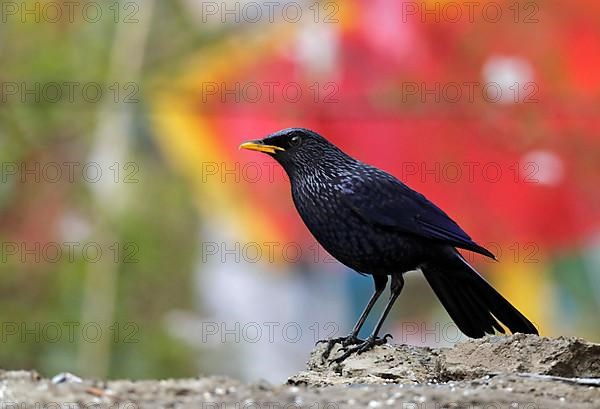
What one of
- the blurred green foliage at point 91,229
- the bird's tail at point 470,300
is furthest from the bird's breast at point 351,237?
the blurred green foliage at point 91,229

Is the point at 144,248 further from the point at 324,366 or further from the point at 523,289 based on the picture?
the point at 324,366

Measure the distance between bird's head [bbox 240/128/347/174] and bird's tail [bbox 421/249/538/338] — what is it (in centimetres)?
65

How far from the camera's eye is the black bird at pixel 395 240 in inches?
159

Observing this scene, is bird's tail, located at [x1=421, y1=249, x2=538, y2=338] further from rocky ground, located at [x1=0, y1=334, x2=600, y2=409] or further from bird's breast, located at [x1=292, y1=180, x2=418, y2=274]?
rocky ground, located at [x1=0, y1=334, x2=600, y2=409]

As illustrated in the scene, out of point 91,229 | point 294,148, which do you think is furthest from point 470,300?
point 91,229

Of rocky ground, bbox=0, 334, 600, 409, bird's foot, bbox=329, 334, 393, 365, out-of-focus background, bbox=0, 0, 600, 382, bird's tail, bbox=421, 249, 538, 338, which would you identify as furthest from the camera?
out-of-focus background, bbox=0, 0, 600, 382

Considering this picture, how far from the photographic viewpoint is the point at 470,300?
410 cm

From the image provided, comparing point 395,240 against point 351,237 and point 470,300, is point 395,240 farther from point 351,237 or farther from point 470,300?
point 470,300

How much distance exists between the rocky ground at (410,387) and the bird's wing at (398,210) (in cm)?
58

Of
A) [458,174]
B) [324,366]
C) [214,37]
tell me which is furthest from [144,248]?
[324,366]

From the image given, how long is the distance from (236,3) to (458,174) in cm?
175

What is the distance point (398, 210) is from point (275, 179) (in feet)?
7.63

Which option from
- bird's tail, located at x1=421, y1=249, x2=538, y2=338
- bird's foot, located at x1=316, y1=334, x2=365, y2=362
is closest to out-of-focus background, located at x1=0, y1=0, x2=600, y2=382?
bird's tail, located at x1=421, y1=249, x2=538, y2=338

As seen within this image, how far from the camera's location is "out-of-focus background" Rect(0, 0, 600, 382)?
6266 millimetres
